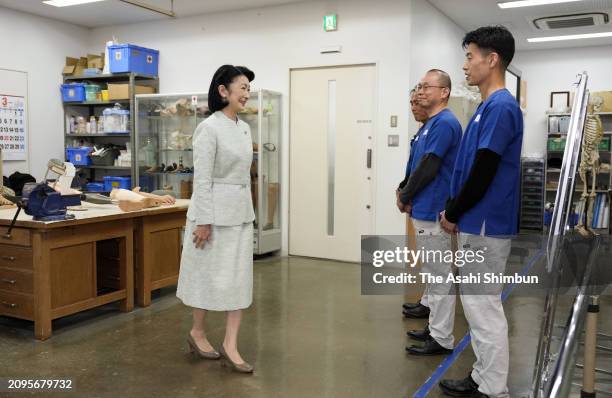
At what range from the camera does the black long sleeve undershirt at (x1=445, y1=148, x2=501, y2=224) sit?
2480mm

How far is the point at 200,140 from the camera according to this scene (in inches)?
119

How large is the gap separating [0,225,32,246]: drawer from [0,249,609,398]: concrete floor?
63 centimetres

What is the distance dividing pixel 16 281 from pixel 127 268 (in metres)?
0.79

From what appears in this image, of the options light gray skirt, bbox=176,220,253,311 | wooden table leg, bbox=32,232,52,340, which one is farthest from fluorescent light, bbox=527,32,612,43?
wooden table leg, bbox=32,232,52,340

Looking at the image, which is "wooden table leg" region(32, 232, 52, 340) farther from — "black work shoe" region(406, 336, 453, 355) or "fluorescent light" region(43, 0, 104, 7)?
"fluorescent light" region(43, 0, 104, 7)

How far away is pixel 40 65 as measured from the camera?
7.65 m

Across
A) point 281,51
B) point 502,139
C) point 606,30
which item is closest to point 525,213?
point 606,30

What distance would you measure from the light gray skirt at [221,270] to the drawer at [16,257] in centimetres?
127

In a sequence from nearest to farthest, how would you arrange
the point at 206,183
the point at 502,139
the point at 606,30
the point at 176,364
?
the point at 502,139, the point at 206,183, the point at 176,364, the point at 606,30

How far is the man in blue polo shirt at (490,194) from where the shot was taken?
2.50m

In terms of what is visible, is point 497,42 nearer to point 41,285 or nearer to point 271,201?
point 41,285

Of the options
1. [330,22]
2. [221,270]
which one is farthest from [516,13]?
[221,270]

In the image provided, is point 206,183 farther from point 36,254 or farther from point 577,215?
point 577,215

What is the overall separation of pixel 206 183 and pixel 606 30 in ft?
23.2
